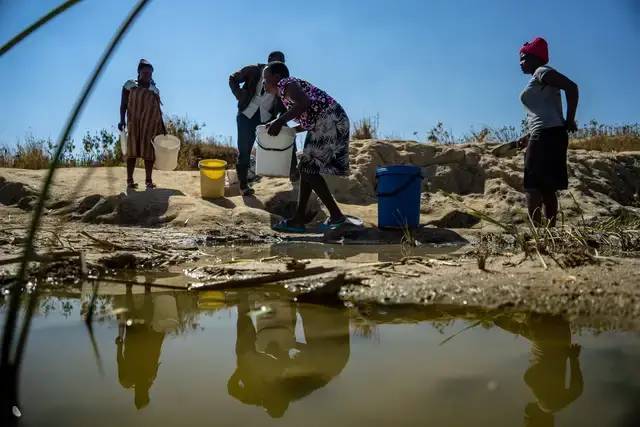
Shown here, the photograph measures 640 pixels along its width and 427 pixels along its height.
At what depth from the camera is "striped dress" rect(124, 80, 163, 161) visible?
20.3 feet

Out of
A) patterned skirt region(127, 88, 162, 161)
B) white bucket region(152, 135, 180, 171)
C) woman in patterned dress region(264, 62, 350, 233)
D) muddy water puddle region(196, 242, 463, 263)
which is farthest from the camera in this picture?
white bucket region(152, 135, 180, 171)

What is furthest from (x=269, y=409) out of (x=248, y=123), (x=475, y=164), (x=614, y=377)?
(x=475, y=164)

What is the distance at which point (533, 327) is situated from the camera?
1.43 m

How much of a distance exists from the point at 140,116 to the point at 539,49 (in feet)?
14.4

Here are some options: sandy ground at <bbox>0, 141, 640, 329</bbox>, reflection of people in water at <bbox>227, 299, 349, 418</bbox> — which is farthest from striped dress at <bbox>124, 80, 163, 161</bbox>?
reflection of people in water at <bbox>227, 299, 349, 418</bbox>

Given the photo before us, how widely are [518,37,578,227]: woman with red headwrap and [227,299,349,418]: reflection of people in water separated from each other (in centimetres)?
271

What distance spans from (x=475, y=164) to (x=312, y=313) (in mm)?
6253

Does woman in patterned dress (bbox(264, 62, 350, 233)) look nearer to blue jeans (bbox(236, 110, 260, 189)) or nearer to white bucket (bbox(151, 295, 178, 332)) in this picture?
blue jeans (bbox(236, 110, 260, 189))

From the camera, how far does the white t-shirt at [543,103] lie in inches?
150

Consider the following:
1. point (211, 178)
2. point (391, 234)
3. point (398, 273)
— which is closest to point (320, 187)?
point (391, 234)

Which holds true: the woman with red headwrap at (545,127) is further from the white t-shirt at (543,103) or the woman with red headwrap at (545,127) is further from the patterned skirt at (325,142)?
the patterned skirt at (325,142)

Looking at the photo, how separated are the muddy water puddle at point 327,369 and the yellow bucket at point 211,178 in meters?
4.55

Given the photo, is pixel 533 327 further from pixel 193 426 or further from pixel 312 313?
pixel 193 426

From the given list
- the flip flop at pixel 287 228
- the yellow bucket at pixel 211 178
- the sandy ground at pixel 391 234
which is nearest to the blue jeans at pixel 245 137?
the yellow bucket at pixel 211 178
